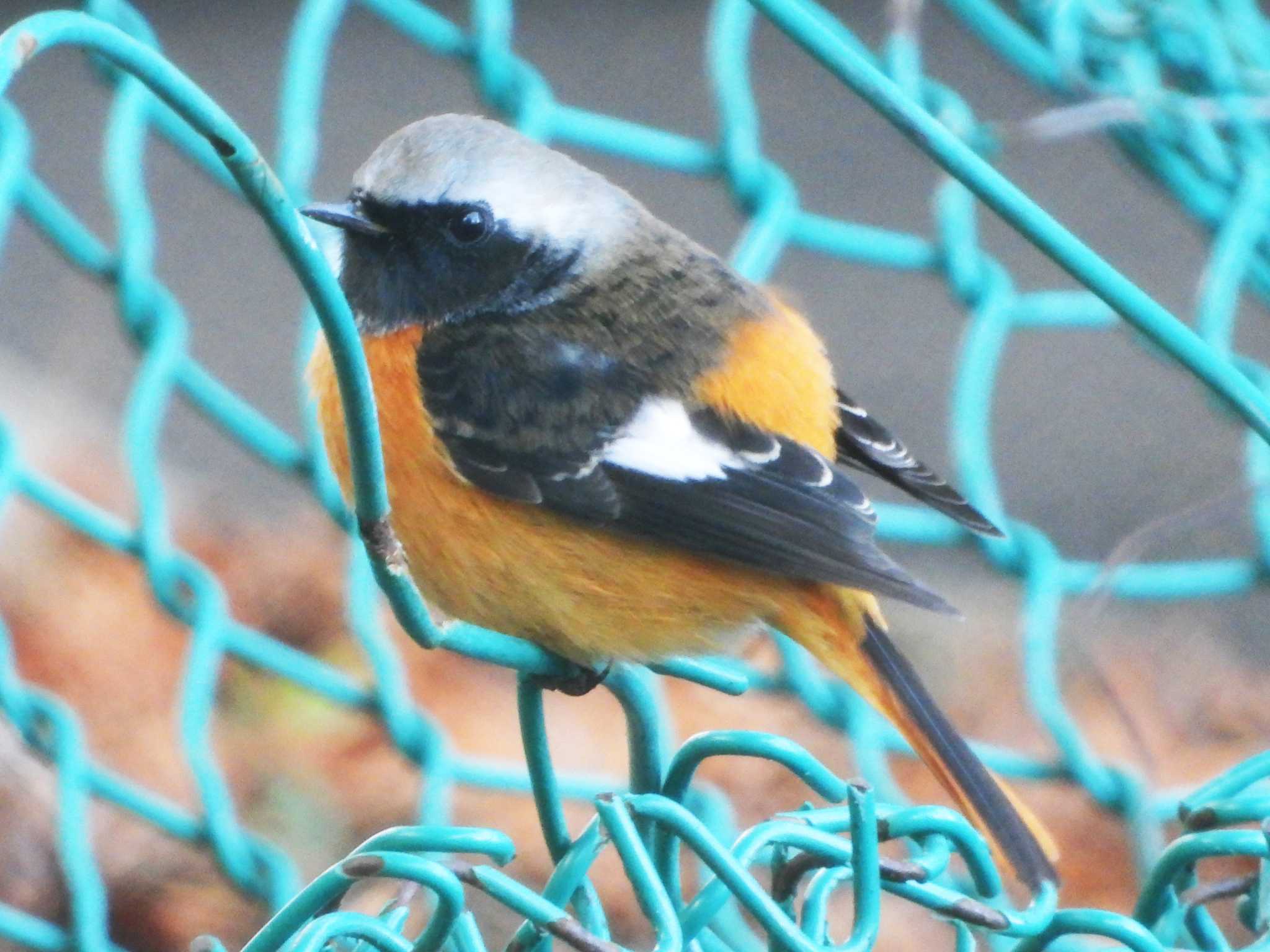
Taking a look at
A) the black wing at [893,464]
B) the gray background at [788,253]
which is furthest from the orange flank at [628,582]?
the gray background at [788,253]

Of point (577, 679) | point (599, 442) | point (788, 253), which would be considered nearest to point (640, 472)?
point (599, 442)

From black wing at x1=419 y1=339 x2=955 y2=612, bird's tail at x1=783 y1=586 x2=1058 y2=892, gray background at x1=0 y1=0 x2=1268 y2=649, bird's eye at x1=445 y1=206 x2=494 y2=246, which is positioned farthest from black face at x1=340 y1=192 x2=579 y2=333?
gray background at x1=0 y1=0 x2=1268 y2=649

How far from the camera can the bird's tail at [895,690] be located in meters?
2.05

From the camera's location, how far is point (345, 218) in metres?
2.12

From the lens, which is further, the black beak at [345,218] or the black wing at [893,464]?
the black wing at [893,464]

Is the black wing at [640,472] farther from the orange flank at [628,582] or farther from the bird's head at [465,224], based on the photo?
the bird's head at [465,224]

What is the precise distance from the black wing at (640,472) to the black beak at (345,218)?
207 millimetres

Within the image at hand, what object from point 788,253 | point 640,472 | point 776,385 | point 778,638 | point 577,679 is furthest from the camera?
point 788,253

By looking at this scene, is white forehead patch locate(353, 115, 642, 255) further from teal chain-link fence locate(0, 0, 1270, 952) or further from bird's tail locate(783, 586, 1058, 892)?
bird's tail locate(783, 586, 1058, 892)

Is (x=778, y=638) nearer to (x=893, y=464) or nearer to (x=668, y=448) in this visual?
(x=893, y=464)

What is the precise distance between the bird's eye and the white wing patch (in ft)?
1.13

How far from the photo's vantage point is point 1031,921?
1346mm

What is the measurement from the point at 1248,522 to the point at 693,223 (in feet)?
6.54

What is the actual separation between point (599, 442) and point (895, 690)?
18.8 inches
